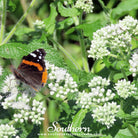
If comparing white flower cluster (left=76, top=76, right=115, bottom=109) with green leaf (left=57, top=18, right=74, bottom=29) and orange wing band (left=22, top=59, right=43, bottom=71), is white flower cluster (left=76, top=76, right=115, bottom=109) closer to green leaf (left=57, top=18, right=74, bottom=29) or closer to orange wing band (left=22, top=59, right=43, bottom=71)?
orange wing band (left=22, top=59, right=43, bottom=71)

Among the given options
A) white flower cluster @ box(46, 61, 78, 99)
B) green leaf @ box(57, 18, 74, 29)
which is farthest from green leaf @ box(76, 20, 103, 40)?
white flower cluster @ box(46, 61, 78, 99)

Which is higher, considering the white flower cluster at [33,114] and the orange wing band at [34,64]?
the orange wing band at [34,64]

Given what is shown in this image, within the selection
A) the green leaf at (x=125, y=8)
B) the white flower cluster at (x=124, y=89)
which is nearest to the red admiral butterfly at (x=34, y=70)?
the white flower cluster at (x=124, y=89)

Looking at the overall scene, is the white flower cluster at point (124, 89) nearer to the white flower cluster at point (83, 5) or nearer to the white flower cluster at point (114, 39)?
the white flower cluster at point (114, 39)

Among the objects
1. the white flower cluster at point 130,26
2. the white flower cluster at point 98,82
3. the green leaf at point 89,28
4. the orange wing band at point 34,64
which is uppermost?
the green leaf at point 89,28

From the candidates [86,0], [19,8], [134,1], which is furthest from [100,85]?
[19,8]

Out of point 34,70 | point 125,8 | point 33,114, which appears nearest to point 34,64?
point 34,70

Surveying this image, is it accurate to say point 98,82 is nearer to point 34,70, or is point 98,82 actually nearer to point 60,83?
point 60,83
